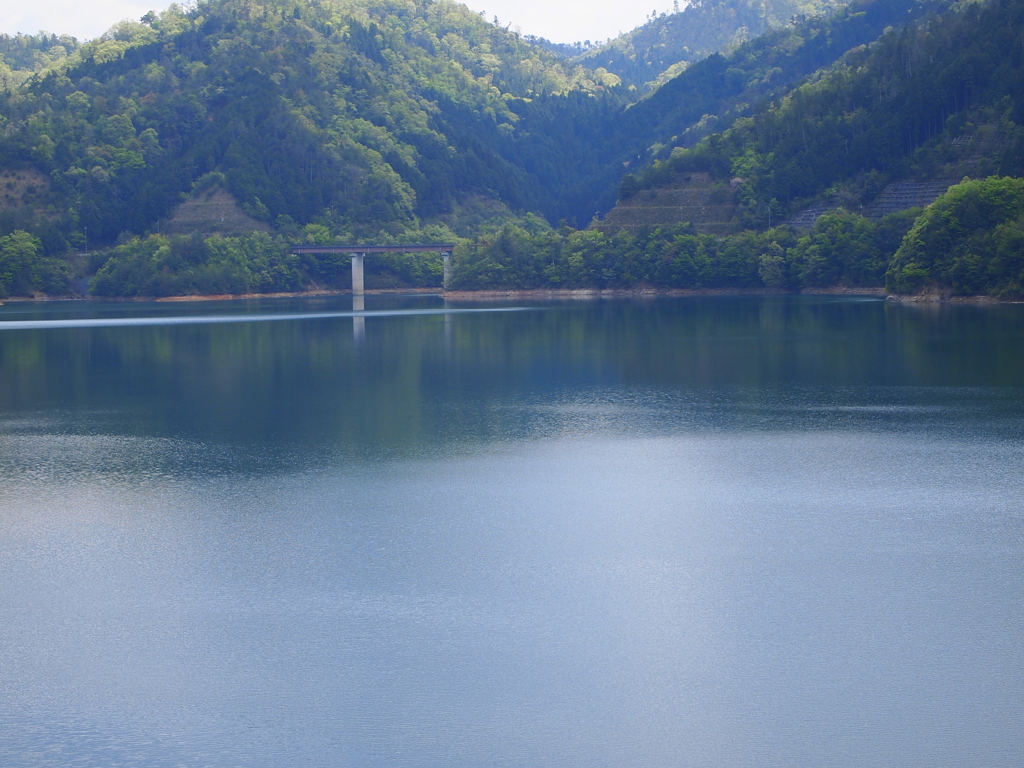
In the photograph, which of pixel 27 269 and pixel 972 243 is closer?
pixel 972 243

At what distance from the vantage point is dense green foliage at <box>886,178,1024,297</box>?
278 ft

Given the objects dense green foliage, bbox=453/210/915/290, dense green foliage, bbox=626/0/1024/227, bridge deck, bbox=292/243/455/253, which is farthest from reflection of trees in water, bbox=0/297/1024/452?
bridge deck, bbox=292/243/455/253

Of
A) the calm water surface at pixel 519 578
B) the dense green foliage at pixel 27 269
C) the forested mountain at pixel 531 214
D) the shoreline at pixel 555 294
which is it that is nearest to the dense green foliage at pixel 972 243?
the forested mountain at pixel 531 214

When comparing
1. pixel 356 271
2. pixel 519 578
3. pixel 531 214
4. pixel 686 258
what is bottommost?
pixel 519 578

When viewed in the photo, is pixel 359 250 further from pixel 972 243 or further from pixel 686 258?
pixel 972 243

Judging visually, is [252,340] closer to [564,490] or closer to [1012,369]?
[1012,369]

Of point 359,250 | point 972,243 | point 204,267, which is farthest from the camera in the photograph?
point 359,250

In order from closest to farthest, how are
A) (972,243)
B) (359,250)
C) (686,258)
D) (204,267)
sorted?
(972,243) → (686,258) → (204,267) → (359,250)

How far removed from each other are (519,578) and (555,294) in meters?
122

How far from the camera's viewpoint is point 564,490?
25281 mm

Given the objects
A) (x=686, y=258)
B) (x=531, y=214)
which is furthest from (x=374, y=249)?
(x=686, y=258)

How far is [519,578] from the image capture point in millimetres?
18797

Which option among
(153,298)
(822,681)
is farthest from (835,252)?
(822,681)

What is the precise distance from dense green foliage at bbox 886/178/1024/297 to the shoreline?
1669 millimetres
